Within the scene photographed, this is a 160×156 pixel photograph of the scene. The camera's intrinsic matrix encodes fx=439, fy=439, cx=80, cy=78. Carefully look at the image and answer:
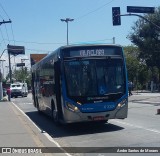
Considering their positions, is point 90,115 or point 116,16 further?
point 116,16

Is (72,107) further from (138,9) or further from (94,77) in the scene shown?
(138,9)

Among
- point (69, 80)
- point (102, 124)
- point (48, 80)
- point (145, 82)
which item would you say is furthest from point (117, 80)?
point (145, 82)

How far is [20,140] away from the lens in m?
13.0

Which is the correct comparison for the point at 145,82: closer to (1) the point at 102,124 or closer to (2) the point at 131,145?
(1) the point at 102,124

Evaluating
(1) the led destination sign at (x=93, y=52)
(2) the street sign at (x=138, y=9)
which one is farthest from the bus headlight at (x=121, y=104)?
(2) the street sign at (x=138, y=9)

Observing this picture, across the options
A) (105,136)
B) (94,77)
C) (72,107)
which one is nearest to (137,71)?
(94,77)

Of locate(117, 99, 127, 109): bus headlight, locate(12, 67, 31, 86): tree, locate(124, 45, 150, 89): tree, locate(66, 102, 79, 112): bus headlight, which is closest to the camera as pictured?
locate(66, 102, 79, 112): bus headlight

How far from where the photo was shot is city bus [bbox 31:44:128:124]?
15.5m

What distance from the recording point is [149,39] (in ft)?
213

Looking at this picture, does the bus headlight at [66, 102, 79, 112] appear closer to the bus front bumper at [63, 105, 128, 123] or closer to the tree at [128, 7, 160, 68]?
the bus front bumper at [63, 105, 128, 123]

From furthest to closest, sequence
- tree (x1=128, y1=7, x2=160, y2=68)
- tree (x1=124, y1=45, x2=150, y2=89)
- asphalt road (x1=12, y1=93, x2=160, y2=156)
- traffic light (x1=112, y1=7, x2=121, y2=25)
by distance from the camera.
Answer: tree (x1=124, y1=45, x2=150, y2=89), tree (x1=128, y1=7, x2=160, y2=68), traffic light (x1=112, y1=7, x2=121, y2=25), asphalt road (x1=12, y1=93, x2=160, y2=156)

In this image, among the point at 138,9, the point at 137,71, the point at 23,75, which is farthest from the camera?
the point at 23,75

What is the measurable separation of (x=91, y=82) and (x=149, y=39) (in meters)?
50.8

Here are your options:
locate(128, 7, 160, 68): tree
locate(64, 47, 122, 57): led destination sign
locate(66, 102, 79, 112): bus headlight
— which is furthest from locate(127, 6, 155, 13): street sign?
locate(128, 7, 160, 68): tree
